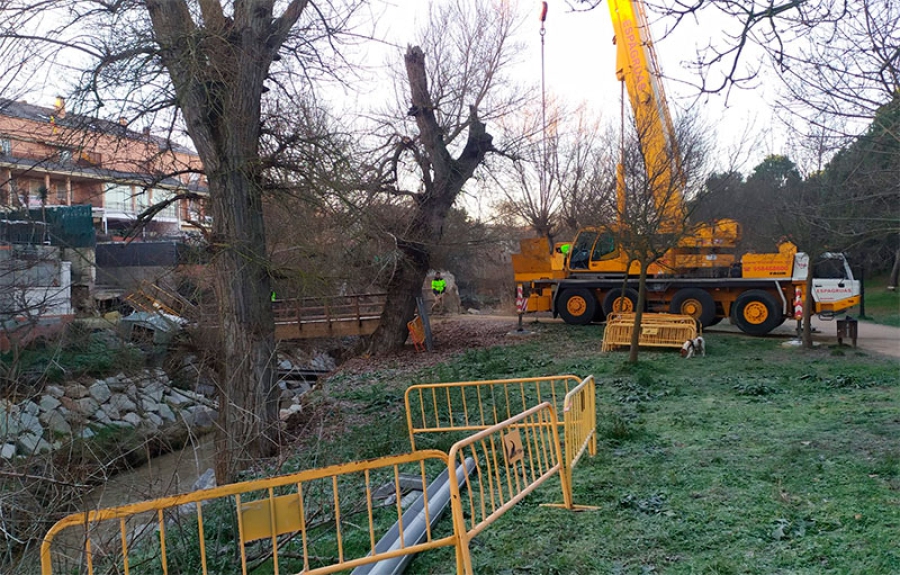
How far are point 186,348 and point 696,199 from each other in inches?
400

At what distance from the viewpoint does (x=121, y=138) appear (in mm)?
7859

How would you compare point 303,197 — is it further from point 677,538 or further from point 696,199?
point 696,199

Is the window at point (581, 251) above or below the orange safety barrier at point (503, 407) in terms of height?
above

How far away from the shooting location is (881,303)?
27.7 m

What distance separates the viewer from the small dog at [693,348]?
1309 cm

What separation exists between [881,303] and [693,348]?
1984cm

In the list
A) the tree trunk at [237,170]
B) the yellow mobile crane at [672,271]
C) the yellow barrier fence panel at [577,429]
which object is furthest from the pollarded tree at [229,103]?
the yellow mobile crane at [672,271]

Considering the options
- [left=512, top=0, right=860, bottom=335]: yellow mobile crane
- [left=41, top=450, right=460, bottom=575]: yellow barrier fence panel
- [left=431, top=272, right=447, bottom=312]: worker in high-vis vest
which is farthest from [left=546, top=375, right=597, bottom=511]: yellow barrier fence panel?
[left=431, top=272, right=447, bottom=312]: worker in high-vis vest

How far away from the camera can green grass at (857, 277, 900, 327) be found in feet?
72.3

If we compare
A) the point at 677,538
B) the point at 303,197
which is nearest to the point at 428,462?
the point at 677,538

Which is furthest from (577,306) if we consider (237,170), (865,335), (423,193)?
(237,170)

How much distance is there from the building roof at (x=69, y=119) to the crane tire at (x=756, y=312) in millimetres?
14058

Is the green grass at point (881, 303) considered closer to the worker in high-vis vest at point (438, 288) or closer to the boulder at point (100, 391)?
the worker in high-vis vest at point (438, 288)

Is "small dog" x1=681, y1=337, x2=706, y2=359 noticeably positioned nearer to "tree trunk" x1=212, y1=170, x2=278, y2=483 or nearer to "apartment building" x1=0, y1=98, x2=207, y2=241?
"tree trunk" x1=212, y1=170, x2=278, y2=483
